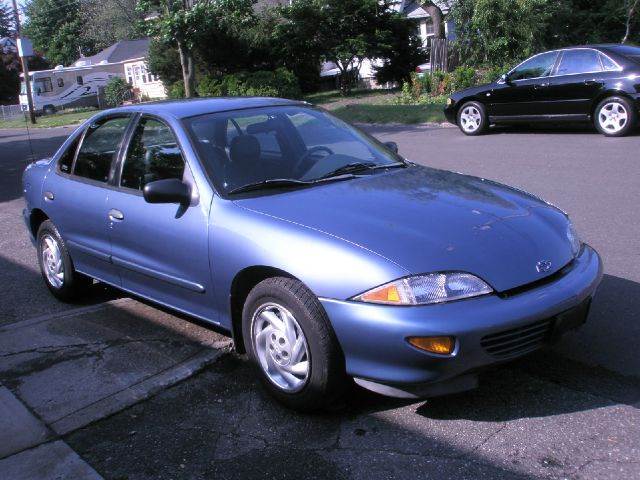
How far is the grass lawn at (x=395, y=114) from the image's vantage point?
17.0 metres

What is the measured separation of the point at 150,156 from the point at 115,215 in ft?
1.48

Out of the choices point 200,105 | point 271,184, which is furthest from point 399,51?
point 271,184

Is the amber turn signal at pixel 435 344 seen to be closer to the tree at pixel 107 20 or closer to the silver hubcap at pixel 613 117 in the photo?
the silver hubcap at pixel 613 117

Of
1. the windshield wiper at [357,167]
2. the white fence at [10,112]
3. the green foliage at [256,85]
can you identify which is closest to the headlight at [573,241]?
the windshield wiper at [357,167]

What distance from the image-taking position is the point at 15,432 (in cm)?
350

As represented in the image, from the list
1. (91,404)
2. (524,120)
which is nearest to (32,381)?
(91,404)

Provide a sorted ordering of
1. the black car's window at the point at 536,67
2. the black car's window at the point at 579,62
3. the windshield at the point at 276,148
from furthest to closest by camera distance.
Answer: the black car's window at the point at 536,67 < the black car's window at the point at 579,62 < the windshield at the point at 276,148

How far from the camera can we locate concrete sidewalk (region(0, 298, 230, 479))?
3339 millimetres

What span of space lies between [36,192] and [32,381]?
2003 millimetres

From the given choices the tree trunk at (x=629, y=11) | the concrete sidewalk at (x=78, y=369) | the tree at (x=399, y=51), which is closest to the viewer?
the concrete sidewalk at (x=78, y=369)

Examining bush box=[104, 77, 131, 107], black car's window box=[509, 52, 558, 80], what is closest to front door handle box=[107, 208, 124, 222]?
black car's window box=[509, 52, 558, 80]

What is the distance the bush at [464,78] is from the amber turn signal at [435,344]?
58.5 feet

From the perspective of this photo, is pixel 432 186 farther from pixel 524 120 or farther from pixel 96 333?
pixel 524 120

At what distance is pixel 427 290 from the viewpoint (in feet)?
10.1
